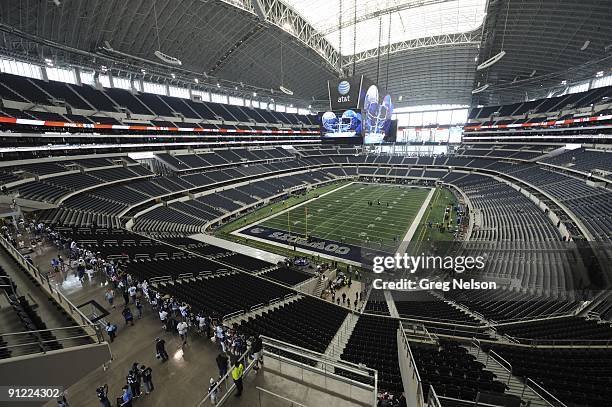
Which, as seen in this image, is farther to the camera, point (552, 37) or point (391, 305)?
point (552, 37)

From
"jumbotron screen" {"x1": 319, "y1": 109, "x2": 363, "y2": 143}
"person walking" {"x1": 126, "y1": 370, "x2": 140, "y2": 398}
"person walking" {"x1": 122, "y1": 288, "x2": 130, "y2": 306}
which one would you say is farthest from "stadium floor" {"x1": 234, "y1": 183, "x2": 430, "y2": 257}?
"person walking" {"x1": 126, "y1": 370, "x2": 140, "y2": 398}

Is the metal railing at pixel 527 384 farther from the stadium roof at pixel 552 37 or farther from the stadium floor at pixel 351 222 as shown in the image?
the stadium roof at pixel 552 37

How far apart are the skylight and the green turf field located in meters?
28.0

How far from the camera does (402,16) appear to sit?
44.4 m

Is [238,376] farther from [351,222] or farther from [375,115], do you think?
[375,115]

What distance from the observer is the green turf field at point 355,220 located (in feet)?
101

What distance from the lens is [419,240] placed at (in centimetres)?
2959

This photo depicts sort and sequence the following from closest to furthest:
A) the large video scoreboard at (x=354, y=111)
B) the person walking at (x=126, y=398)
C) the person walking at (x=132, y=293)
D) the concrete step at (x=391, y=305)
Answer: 1. the person walking at (x=126, y=398)
2. the person walking at (x=132, y=293)
3. the concrete step at (x=391, y=305)
4. the large video scoreboard at (x=354, y=111)

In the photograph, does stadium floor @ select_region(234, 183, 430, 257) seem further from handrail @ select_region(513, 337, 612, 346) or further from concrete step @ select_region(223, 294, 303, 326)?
handrail @ select_region(513, 337, 612, 346)

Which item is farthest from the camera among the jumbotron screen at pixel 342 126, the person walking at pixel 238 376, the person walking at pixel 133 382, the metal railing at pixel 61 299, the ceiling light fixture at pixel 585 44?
the ceiling light fixture at pixel 585 44

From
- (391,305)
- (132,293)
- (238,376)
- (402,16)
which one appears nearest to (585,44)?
(402,16)

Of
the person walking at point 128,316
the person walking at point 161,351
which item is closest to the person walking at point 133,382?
the person walking at point 161,351

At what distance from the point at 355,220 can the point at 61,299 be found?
104ft

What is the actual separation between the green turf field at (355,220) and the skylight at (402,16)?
28.0 m
